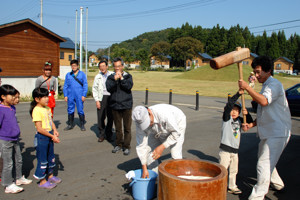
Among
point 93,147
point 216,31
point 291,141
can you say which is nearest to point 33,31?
point 93,147

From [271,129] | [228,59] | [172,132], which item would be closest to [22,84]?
[172,132]

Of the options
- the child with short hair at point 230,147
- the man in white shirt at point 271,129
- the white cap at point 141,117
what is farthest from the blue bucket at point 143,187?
the man in white shirt at point 271,129

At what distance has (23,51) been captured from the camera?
17.7 metres

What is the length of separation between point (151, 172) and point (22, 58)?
16.5 meters

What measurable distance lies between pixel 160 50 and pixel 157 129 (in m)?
95.4

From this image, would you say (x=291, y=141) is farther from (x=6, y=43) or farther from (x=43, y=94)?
(x=6, y=43)

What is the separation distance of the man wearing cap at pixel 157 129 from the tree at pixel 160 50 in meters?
94.0

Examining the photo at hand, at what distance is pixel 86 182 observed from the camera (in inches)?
182

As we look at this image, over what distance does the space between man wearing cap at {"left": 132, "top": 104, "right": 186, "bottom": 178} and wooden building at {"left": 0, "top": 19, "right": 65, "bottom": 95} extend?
51.4 ft

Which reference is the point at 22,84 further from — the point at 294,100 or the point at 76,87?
the point at 294,100

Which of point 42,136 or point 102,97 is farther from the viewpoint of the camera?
point 102,97

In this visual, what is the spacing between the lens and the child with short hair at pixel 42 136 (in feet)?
13.8

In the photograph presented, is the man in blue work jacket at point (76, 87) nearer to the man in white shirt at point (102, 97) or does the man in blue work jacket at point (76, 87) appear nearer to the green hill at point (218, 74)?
the man in white shirt at point (102, 97)

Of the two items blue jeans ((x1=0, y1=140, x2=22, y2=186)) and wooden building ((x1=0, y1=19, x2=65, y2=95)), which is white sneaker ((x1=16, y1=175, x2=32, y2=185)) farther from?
wooden building ((x1=0, y1=19, x2=65, y2=95))
